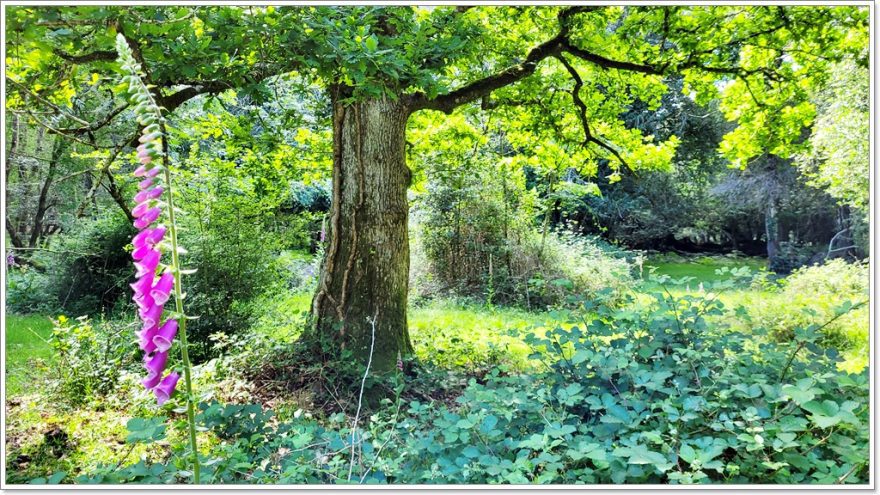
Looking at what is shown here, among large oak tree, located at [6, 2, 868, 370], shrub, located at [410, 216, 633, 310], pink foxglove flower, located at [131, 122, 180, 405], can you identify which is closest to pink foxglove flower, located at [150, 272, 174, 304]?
pink foxglove flower, located at [131, 122, 180, 405]

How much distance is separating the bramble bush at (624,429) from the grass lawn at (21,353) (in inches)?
62.2

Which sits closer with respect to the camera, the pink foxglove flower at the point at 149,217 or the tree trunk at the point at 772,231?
the pink foxglove flower at the point at 149,217

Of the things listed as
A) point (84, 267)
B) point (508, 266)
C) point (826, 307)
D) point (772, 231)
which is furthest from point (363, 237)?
point (508, 266)

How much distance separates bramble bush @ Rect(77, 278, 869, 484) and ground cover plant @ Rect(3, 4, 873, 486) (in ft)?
0.04

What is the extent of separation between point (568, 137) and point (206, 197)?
266 centimetres

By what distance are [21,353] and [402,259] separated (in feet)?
7.17

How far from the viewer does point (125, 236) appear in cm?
420

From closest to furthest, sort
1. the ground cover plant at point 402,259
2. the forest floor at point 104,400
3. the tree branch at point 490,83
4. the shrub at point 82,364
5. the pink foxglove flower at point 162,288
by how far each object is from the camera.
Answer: the pink foxglove flower at point 162,288 < the ground cover plant at point 402,259 < the forest floor at point 104,400 < the shrub at point 82,364 < the tree branch at point 490,83

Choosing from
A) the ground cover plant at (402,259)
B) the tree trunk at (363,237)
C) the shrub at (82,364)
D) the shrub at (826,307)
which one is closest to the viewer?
the ground cover plant at (402,259)

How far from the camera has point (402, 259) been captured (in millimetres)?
2846

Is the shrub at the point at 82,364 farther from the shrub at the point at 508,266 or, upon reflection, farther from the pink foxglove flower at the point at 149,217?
the shrub at the point at 508,266

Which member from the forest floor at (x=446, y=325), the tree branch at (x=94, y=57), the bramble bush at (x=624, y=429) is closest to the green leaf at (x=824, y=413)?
the bramble bush at (x=624, y=429)

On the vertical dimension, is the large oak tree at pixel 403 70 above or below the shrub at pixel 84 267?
above

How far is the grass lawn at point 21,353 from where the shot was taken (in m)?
2.47
